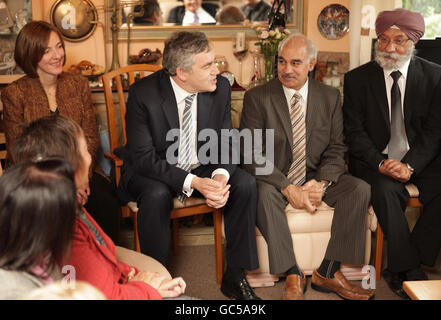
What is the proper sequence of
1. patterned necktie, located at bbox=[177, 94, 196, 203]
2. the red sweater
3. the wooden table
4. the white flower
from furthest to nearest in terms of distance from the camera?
the white flower < patterned necktie, located at bbox=[177, 94, 196, 203] < the wooden table < the red sweater

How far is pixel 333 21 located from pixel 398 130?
1403mm

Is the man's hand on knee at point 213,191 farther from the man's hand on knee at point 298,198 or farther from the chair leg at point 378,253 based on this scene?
the chair leg at point 378,253

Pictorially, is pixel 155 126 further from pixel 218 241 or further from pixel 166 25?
pixel 166 25

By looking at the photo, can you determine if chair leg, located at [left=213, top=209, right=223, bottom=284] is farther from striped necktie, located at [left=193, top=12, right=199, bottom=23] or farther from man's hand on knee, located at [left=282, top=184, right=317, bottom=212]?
striped necktie, located at [left=193, top=12, right=199, bottom=23]

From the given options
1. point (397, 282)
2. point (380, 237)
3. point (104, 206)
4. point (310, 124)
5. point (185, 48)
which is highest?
point (185, 48)

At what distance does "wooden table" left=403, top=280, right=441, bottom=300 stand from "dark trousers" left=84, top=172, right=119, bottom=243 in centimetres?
156

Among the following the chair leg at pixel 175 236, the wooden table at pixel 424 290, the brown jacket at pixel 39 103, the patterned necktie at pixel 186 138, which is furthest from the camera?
the chair leg at pixel 175 236

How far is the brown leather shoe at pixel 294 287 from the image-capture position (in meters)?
2.38

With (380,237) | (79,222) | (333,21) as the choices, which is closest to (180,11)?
(333,21)

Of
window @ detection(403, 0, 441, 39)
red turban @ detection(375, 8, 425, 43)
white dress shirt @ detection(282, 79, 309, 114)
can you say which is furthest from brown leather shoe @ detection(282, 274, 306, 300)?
window @ detection(403, 0, 441, 39)

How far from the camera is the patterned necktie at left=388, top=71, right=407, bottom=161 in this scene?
9.20ft

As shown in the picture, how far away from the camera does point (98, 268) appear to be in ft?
4.50

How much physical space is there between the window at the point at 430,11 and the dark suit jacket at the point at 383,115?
53.9 inches

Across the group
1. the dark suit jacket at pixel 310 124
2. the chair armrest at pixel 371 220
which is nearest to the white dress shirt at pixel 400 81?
the dark suit jacket at pixel 310 124
